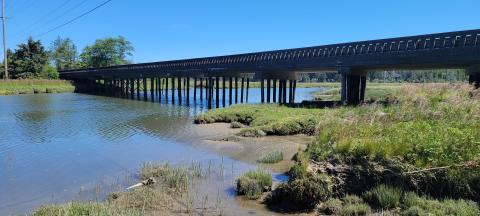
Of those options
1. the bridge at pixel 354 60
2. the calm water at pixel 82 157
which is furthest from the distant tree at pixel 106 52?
the calm water at pixel 82 157

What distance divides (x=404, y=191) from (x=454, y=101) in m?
5.80

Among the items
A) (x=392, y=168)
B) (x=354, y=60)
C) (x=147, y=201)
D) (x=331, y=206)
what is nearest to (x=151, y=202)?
(x=147, y=201)

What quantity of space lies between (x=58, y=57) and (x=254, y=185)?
144023mm

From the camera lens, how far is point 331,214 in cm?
812

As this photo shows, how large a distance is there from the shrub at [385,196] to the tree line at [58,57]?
315 feet

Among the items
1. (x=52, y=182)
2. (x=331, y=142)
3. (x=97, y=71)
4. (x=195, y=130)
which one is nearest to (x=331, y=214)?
(x=331, y=142)

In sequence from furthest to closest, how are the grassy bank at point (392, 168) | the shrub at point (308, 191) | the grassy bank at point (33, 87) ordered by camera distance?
the grassy bank at point (33, 87) → the shrub at point (308, 191) → the grassy bank at point (392, 168)

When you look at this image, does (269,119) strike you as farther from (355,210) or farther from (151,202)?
(355,210)

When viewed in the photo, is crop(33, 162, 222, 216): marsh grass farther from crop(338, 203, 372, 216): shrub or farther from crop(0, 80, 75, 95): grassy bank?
crop(0, 80, 75, 95): grassy bank

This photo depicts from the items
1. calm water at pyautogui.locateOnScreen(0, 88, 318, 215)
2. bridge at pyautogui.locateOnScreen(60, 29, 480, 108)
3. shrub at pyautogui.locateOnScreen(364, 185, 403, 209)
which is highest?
bridge at pyautogui.locateOnScreen(60, 29, 480, 108)

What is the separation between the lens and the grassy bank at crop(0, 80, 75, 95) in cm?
7322

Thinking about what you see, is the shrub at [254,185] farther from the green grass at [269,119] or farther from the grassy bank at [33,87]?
the grassy bank at [33,87]

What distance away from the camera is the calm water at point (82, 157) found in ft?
35.3

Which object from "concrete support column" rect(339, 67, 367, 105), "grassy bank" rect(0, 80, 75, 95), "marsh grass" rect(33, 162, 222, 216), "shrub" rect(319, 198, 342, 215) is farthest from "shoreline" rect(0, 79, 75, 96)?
"shrub" rect(319, 198, 342, 215)
